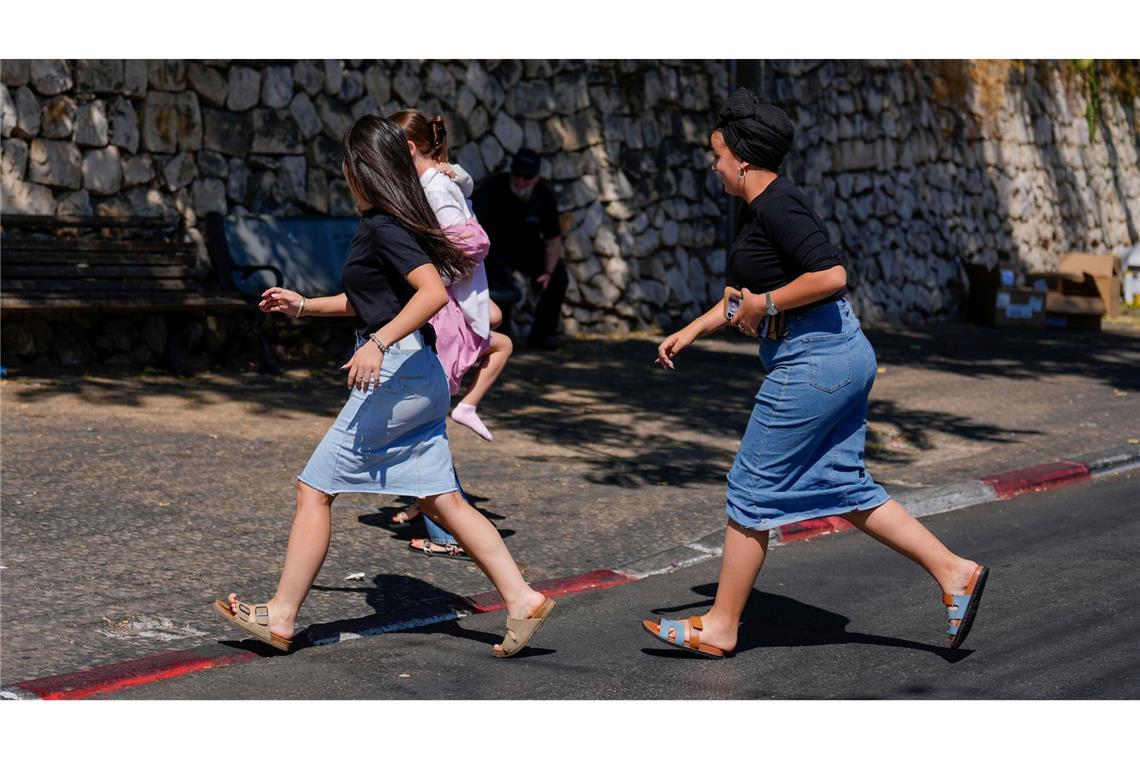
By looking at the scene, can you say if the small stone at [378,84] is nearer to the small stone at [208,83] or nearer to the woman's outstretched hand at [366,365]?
the small stone at [208,83]

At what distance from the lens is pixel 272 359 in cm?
1177

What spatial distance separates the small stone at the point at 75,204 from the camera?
11.5 metres

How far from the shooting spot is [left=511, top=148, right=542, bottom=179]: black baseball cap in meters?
13.0

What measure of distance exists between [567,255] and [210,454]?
274 inches

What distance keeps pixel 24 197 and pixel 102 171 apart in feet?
2.24

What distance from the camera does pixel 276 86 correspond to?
1261 cm

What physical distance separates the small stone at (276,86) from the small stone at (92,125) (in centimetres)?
141

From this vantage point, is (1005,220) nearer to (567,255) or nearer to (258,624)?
(567,255)

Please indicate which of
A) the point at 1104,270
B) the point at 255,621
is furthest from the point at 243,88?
the point at 1104,270

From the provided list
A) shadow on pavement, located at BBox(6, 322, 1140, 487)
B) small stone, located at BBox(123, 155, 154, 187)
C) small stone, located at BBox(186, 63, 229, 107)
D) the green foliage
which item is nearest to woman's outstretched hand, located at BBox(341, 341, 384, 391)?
shadow on pavement, located at BBox(6, 322, 1140, 487)

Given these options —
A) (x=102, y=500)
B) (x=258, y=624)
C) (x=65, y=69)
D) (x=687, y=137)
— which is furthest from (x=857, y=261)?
(x=258, y=624)

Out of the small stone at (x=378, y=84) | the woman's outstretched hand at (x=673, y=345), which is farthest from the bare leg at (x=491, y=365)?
the small stone at (x=378, y=84)

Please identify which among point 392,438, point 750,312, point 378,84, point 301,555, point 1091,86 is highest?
point 1091,86

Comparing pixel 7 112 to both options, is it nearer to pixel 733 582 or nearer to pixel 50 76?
pixel 50 76
